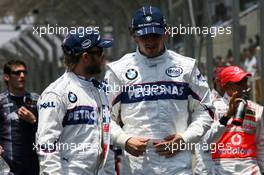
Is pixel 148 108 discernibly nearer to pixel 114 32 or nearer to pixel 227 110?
pixel 227 110

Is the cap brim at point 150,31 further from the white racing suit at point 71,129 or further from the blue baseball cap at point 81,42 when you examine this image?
the white racing suit at point 71,129

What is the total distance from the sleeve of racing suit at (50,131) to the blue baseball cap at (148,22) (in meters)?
0.72

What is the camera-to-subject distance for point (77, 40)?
20.7ft

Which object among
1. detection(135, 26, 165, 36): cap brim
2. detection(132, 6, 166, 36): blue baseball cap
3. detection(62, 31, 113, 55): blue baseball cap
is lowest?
detection(62, 31, 113, 55): blue baseball cap

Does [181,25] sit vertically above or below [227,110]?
above

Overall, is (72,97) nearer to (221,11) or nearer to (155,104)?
(155,104)

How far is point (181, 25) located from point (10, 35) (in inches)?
400

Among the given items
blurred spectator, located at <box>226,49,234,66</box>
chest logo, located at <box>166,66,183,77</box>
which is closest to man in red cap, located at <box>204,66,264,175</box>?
chest logo, located at <box>166,66,183,77</box>

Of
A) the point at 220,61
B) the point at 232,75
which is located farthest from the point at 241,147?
the point at 220,61

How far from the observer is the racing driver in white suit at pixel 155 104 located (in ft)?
20.7

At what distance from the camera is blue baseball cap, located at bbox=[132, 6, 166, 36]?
6.35m

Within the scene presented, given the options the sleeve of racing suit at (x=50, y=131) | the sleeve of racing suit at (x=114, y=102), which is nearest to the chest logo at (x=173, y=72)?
the sleeve of racing suit at (x=114, y=102)

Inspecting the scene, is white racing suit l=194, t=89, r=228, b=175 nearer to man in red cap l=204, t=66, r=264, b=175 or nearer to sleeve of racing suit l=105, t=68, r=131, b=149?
man in red cap l=204, t=66, r=264, b=175

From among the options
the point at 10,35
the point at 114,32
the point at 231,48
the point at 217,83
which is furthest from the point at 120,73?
the point at 10,35
